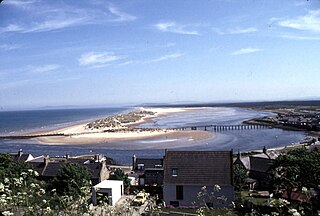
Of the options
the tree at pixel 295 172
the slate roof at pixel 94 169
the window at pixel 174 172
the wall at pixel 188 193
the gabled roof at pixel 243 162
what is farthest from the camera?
the gabled roof at pixel 243 162

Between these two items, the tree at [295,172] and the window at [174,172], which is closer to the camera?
the tree at [295,172]

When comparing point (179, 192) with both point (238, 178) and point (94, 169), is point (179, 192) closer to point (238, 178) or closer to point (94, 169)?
point (238, 178)

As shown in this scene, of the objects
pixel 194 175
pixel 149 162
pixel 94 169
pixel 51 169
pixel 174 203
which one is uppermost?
pixel 194 175

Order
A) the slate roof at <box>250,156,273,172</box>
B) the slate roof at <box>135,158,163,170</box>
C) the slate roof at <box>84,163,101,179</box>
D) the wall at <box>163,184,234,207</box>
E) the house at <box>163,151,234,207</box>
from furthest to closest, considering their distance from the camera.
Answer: the slate roof at <box>135,158,163,170</box>
the slate roof at <box>250,156,273,172</box>
the slate roof at <box>84,163,101,179</box>
the house at <box>163,151,234,207</box>
the wall at <box>163,184,234,207</box>

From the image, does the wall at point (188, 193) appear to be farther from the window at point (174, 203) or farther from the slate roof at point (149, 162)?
the slate roof at point (149, 162)

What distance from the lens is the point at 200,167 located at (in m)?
16.3

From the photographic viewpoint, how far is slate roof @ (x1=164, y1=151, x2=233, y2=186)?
15812 millimetres

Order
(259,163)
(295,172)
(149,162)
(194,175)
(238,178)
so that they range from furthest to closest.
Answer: (149,162) → (259,163) → (238,178) → (194,175) → (295,172)

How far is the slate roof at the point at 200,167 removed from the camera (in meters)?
15.8

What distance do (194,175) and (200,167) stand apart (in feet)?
1.62

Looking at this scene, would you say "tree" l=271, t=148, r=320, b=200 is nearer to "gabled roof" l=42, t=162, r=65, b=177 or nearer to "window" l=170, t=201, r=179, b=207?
"window" l=170, t=201, r=179, b=207

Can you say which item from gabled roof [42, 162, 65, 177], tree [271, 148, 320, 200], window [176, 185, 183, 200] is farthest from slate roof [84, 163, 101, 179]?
tree [271, 148, 320, 200]

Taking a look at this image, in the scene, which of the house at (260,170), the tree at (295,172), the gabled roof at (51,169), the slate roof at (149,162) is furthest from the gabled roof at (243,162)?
the gabled roof at (51,169)

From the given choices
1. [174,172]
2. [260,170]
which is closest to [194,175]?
[174,172]
